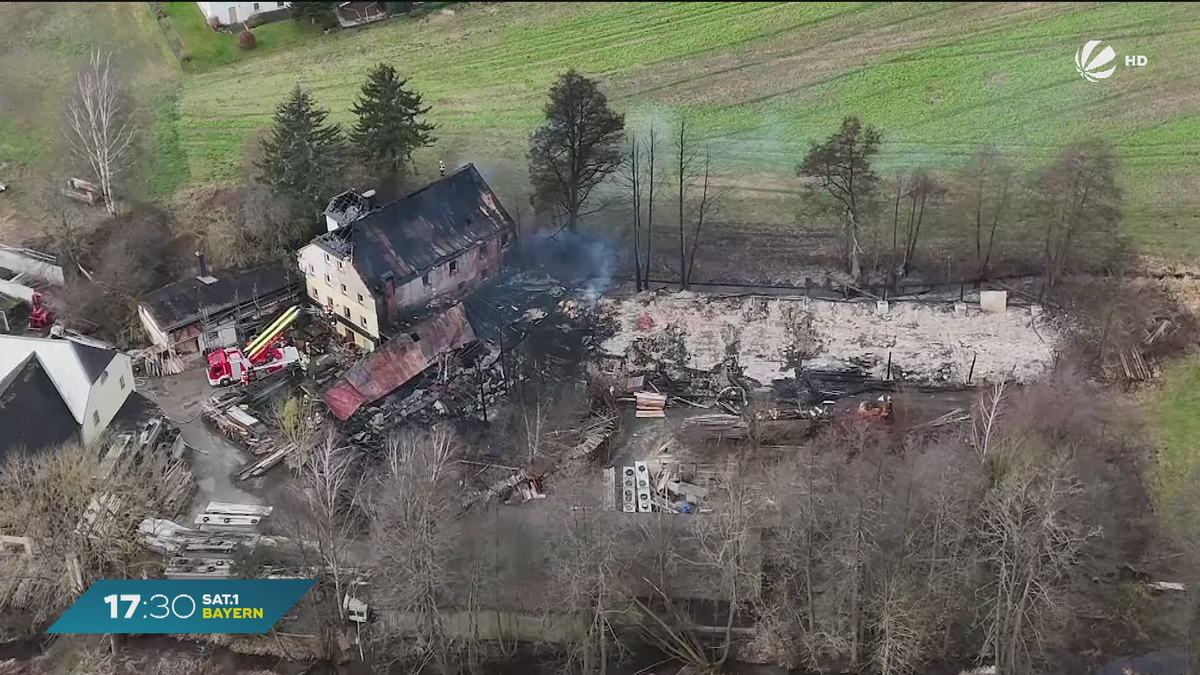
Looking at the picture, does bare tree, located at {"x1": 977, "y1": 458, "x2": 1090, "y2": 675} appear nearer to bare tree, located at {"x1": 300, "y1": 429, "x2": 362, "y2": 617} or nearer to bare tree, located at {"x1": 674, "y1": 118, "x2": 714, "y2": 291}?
bare tree, located at {"x1": 300, "y1": 429, "x2": 362, "y2": 617}

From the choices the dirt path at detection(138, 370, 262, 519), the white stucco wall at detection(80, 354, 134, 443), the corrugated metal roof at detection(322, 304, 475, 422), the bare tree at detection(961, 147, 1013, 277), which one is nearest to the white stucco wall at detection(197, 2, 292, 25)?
the dirt path at detection(138, 370, 262, 519)

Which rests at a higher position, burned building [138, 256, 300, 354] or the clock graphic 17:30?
burned building [138, 256, 300, 354]

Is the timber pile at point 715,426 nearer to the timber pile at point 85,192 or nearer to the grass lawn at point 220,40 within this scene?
the timber pile at point 85,192

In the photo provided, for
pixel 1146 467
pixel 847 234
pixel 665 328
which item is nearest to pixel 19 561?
pixel 665 328

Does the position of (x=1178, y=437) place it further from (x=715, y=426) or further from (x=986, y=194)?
(x=986, y=194)

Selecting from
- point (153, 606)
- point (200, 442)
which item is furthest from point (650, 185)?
point (153, 606)

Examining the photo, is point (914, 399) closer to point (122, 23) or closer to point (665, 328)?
point (665, 328)

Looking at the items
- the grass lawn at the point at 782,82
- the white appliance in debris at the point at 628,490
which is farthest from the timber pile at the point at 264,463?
the grass lawn at the point at 782,82
